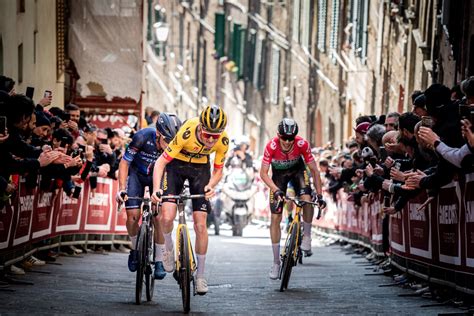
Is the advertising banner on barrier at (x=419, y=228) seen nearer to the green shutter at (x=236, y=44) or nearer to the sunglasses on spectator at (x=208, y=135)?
the sunglasses on spectator at (x=208, y=135)

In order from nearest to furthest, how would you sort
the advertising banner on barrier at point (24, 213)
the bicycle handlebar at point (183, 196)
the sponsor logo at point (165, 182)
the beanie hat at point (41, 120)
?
the bicycle handlebar at point (183, 196) < the sponsor logo at point (165, 182) < the advertising banner on barrier at point (24, 213) < the beanie hat at point (41, 120)

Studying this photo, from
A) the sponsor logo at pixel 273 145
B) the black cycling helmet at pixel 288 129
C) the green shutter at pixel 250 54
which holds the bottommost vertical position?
the sponsor logo at pixel 273 145

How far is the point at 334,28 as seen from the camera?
152 feet

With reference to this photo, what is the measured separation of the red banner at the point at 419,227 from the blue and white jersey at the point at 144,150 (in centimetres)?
299

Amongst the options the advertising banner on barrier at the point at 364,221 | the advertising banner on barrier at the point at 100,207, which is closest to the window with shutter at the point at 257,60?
the advertising banner on barrier at the point at 364,221

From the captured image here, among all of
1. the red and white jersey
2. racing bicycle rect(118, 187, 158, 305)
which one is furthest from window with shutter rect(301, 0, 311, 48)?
racing bicycle rect(118, 187, 158, 305)

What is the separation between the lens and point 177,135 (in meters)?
13.8

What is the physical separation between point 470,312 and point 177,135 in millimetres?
3575

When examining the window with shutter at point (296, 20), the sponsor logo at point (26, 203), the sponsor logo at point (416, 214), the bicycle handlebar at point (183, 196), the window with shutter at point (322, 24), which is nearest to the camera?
the bicycle handlebar at point (183, 196)

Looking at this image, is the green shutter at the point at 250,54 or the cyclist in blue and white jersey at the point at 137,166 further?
the green shutter at the point at 250,54

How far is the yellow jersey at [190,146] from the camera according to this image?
1373 centimetres

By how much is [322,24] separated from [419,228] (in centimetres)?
3460

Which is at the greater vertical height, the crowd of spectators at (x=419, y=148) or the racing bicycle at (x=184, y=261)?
the crowd of spectators at (x=419, y=148)

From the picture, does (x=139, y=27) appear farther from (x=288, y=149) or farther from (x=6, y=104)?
(x=6, y=104)
